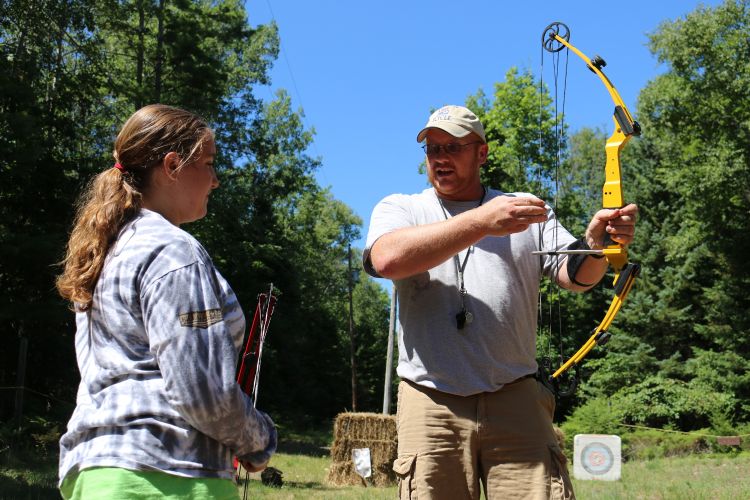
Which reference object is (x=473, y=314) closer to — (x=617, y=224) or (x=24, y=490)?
(x=617, y=224)

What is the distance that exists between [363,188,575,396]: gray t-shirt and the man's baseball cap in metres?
0.34

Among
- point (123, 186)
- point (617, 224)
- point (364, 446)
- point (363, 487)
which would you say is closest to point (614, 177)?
point (617, 224)

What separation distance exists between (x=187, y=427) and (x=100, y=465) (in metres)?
0.20

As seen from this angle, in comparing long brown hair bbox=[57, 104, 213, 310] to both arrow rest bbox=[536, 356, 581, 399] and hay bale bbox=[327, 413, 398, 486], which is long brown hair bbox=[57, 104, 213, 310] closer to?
arrow rest bbox=[536, 356, 581, 399]

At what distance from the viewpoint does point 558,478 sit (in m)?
2.89

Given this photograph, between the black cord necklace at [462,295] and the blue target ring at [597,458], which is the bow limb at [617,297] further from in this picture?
A: the blue target ring at [597,458]

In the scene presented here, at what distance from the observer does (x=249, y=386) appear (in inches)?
100.0

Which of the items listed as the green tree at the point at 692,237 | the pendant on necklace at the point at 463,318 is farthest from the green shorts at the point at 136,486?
the green tree at the point at 692,237

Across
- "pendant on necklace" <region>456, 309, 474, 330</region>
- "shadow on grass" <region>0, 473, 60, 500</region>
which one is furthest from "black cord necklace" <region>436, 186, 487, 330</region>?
"shadow on grass" <region>0, 473, 60, 500</region>

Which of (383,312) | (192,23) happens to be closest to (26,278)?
(192,23)

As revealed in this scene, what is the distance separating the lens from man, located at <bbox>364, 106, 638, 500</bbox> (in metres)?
2.88

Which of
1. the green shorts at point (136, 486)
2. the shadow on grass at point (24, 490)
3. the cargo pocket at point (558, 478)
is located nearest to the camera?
the green shorts at point (136, 486)

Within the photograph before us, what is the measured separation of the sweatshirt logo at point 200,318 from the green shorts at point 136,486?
1.11 feet

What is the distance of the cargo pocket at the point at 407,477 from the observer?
9.55 feet
